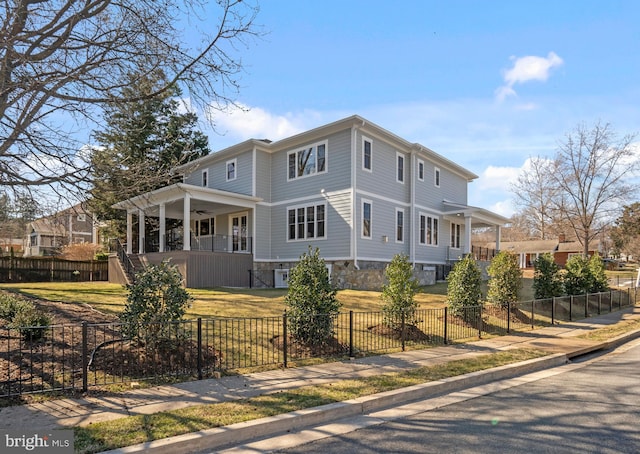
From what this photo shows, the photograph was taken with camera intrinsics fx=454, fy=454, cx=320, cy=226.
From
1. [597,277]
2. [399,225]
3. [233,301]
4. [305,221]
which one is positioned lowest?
[233,301]

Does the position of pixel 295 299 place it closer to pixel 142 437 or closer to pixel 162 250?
pixel 142 437

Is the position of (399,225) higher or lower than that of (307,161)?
lower

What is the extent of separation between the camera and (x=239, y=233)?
25.3 meters

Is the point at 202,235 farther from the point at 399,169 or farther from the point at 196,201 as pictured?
the point at 399,169

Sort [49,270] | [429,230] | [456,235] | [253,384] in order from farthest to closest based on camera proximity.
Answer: [456,235] < [49,270] < [429,230] < [253,384]

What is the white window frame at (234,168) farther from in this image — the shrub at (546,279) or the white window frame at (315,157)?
the shrub at (546,279)

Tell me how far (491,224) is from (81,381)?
89.7 feet

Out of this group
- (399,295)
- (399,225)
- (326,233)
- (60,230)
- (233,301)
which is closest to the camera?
(60,230)

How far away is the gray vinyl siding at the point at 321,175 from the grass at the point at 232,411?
1411cm

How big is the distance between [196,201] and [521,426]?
65.7 ft

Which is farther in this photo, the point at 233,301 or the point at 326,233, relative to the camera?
the point at 326,233

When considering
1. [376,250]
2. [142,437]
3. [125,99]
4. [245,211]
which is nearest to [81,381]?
[142,437]

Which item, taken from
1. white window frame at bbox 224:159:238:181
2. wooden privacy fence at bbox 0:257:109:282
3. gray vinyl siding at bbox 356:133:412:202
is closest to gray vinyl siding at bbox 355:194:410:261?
gray vinyl siding at bbox 356:133:412:202

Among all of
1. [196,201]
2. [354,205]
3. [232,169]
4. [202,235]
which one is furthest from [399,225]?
[202,235]
